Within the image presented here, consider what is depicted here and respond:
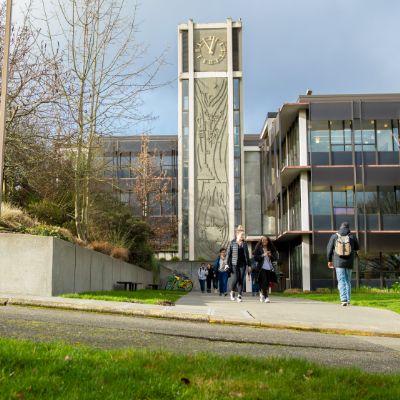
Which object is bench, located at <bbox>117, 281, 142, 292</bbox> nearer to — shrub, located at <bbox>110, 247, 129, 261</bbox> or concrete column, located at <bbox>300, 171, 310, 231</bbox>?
shrub, located at <bbox>110, 247, 129, 261</bbox>

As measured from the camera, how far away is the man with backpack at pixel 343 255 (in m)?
14.9

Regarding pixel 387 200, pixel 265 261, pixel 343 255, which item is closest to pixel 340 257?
pixel 343 255

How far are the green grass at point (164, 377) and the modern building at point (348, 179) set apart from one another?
30.2 m

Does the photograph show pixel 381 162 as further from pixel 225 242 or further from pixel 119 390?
pixel 119 390

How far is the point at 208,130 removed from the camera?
52156 millimetres

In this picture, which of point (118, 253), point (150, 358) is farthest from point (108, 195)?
point (150, 358)

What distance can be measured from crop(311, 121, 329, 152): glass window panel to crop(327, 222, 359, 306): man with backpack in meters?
21.3

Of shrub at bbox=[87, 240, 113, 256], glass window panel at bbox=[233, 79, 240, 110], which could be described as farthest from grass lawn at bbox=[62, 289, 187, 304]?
glass window panel at bbox=[233, 79, 240, 110]

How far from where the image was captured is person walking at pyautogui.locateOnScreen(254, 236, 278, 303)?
50.7 feet

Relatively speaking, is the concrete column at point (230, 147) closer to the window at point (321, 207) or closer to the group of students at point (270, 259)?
the window at point (321, 207)

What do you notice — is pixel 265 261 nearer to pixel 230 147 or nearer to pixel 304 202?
pixel 304 202

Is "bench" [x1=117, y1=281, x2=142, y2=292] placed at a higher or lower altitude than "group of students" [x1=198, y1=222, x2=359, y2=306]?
lower

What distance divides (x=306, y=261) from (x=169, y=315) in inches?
1026

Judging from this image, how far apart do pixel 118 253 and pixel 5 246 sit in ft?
37.9
